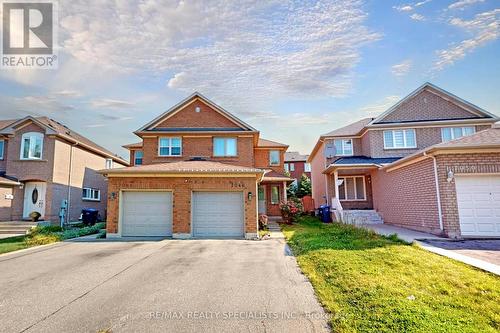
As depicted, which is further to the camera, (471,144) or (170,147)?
(170,147)

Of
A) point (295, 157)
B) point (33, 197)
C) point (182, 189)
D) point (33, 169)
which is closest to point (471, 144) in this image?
point (182, 189)

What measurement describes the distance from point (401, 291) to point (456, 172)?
8.63 meters

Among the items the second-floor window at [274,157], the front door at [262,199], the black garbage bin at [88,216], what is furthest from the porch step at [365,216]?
the black garbage bin at [88,216]

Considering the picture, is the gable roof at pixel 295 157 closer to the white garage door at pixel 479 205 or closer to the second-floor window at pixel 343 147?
the second-floor window at pixel 343 147

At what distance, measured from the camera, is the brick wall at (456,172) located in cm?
1088

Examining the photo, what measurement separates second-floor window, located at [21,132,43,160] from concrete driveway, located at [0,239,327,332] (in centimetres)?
1202

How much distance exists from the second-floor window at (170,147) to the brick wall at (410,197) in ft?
46.1

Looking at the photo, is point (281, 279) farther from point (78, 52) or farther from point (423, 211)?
point (78, 52)

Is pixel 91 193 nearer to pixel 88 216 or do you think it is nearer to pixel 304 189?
pixel 88 216

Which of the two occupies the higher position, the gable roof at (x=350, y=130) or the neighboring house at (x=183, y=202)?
the gable roof at (x=350, y=130)

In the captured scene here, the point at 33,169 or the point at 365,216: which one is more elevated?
the point at 33,169

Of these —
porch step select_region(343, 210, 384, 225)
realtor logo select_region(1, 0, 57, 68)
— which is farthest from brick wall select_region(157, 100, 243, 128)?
porch step select_region(343, 210, 384, 225)

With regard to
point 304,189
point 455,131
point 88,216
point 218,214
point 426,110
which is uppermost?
point 426,110

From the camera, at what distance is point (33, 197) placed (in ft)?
61.7
